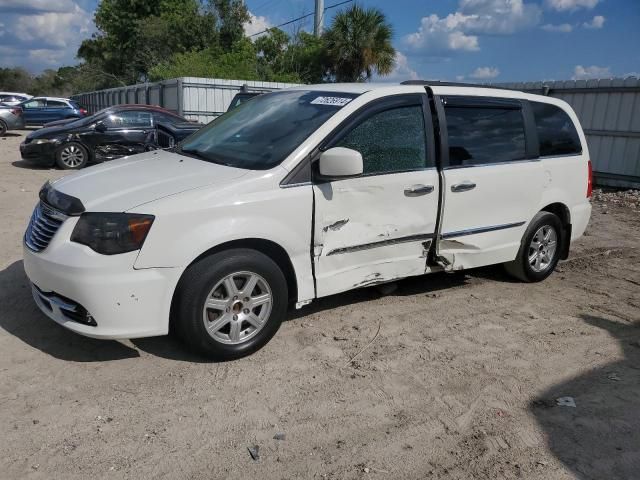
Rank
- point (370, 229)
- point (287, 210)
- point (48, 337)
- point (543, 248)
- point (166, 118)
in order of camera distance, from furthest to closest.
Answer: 1. point (166, 118)
2. point (543, 248)
3. point (370, 229)
4. point (48, 337)
5. point (287, 210)

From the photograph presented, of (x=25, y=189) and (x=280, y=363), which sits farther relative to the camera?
(x=25, y=189)

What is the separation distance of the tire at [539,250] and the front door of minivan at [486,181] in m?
0.13

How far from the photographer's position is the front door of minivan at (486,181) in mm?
4699

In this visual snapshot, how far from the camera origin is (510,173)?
5066 mm

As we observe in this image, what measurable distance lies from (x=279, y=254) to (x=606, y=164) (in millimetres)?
11340

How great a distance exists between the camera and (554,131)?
18.3 ft

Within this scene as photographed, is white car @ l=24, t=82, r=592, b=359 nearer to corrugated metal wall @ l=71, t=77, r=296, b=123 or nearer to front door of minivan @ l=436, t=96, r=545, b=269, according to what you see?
front door of minivan @ l=436, t=96, r=545, b=269

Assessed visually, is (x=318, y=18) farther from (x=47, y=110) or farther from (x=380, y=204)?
(x=380, y=204)

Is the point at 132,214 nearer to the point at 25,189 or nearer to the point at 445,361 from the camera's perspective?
the point at 445,361

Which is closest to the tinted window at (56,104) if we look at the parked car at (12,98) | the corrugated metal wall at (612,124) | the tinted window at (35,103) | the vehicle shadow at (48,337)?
the tinted window at (35,103)

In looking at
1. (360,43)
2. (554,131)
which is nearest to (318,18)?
(360,43)

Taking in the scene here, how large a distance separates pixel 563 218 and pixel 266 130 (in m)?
3.32

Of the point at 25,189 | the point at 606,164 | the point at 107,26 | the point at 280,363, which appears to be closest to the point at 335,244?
the point at 280,363

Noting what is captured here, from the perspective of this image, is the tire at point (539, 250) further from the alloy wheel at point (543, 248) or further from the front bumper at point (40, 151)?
the front bumper at point (40, 151)
